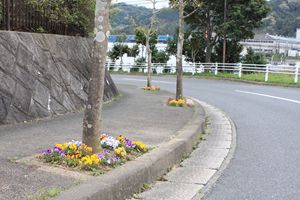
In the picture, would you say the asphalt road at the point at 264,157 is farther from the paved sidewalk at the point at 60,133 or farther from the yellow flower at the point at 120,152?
the paved sidewalk at the point at 60,133

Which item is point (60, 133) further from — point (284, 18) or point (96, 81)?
point (284, 18)

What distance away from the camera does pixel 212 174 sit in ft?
18.7

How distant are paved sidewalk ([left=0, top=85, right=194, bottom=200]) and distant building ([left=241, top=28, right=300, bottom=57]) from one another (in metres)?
58.3

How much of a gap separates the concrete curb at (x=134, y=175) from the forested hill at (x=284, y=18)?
81.7 metres

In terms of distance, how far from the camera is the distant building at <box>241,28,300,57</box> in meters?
69.5

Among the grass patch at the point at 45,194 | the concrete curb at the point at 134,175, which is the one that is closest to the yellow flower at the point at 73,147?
the concrete curb at the point at 134,175

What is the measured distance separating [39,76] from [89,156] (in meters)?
4.27

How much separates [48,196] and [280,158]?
13.8 ft

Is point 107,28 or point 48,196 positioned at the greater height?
point 107,28

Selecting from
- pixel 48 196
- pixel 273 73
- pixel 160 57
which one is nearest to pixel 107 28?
pixel 48 196

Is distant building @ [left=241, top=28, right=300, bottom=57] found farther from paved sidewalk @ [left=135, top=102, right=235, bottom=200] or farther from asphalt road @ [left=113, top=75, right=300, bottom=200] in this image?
paved sidewalk @ [left=135, top=102, right=235, bottom=200]

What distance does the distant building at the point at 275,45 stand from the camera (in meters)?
69.5

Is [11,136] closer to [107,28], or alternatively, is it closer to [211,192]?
[107,28]

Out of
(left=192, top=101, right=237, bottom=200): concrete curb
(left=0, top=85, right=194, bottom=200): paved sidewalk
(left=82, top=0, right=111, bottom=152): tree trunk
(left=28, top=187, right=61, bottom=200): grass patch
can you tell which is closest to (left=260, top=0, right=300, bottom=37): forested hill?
(left=0, top=85, right=194, bottom=200): paved sidewalk
